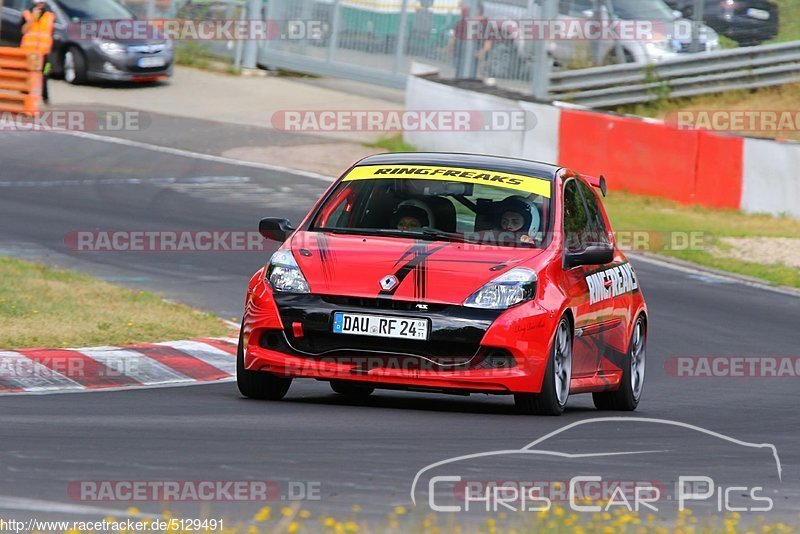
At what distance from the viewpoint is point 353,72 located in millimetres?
30625

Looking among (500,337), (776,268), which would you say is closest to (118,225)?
(776,268)

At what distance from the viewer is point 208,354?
10.8 m

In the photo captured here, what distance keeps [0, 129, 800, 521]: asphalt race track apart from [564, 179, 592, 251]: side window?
39.4 inches

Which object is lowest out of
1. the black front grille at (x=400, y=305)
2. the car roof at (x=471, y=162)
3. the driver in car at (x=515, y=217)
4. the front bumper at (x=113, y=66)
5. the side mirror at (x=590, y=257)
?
the front bumper at (x=113, y=66)

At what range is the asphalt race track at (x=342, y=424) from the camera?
6.16m

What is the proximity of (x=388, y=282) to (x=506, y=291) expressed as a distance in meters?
0.63

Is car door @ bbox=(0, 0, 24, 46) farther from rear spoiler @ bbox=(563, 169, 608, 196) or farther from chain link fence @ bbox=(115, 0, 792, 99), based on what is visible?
rear spoiler @ bbox=(563, 169, 608, 196)

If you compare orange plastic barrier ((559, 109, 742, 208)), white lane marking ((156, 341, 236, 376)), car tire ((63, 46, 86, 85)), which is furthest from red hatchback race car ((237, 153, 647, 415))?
car tire ((63, 46, 86, 85))

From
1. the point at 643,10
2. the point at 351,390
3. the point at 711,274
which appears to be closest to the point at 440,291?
the point at 351,390

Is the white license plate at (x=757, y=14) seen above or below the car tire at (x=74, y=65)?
above

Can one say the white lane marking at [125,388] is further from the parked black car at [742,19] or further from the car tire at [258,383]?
the parked black car at [742,19]

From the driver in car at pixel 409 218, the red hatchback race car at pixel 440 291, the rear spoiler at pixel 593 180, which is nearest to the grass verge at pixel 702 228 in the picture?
the rear spoiler at pixel 593 180

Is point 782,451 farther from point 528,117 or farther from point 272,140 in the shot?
point 272,140

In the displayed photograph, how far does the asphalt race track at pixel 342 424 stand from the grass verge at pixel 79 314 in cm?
90
